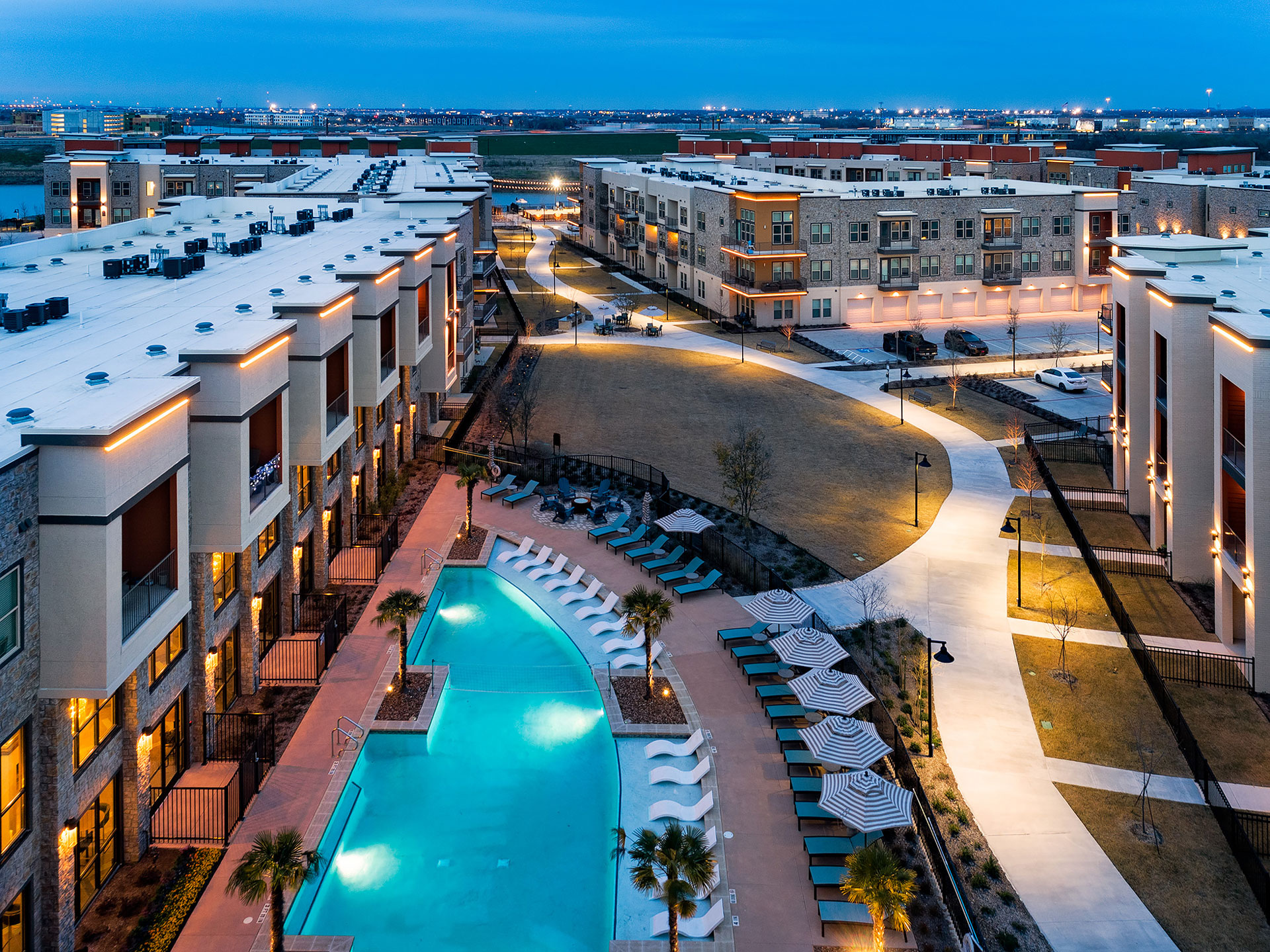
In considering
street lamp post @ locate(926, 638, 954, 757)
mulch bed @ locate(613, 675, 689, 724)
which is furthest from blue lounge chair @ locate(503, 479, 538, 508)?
street lamp post @ locate(926, 638, 954, 757)

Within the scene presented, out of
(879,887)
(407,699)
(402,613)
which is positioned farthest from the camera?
(402,613)

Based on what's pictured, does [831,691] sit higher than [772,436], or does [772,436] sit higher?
[772,436]

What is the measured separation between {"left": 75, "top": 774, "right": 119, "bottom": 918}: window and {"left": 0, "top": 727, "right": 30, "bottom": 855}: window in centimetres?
165

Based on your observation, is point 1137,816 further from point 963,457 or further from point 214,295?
point 214,295

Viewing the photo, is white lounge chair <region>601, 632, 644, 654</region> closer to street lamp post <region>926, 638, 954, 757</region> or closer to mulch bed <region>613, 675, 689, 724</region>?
mulch bed <region>613, 675, 689, 724</region>

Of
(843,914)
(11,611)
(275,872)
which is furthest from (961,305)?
(11,611)

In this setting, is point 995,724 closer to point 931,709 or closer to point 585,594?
point 931,709

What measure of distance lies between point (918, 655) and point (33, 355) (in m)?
25.3

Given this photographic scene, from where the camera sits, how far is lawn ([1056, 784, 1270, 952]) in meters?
18.2

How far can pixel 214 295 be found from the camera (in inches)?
1278

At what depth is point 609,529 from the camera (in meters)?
38.5

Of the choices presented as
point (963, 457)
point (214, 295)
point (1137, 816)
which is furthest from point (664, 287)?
point (1137, 816)

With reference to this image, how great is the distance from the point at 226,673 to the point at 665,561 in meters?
15.6

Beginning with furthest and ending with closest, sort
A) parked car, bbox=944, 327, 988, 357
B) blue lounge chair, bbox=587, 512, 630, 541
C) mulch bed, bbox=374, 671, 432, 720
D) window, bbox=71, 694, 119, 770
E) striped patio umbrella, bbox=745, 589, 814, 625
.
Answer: parked car, bbox=944, 327, 988, 357 < blue lounge chair, bbox=587, 512, 630, 541 < striped patio umbrella, bbox=745, 589, 814, 625 < mulch bed, bbox=374, 671, 432, 720 < window, bbox=71, 694, 119, 770
